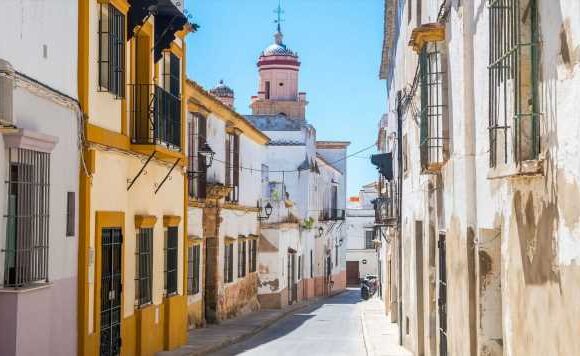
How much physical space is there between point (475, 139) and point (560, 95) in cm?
413

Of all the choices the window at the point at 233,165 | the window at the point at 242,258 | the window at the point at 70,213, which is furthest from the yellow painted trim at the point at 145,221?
the window at the point at 242,258

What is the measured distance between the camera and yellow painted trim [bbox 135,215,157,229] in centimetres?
1490

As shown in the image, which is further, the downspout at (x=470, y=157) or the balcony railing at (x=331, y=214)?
the balcony railing at (x=331, y=214)

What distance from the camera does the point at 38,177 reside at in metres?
10.5

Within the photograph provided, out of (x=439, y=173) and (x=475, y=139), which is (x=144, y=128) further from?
(x=475, y=139)

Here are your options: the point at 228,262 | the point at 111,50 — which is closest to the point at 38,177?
the point at 111,50

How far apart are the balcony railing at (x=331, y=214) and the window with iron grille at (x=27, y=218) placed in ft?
122

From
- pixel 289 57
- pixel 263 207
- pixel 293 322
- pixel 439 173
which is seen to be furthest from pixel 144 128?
pixel 289 57

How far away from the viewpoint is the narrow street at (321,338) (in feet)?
60.6

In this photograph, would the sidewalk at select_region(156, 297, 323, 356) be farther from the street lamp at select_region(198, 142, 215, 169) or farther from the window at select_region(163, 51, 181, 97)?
the window at select_region(163, 51, 181, 97)

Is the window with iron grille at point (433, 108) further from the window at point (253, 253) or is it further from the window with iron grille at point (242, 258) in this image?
the window at point (253, 253)

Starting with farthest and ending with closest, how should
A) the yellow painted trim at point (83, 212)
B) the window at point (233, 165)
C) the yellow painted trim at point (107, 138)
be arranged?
the window at point (233, 165), the yellow painted trim at point (107, 138), the yellow painted trim at point (83, 212)

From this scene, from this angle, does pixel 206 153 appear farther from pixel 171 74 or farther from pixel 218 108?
pixel 171 74

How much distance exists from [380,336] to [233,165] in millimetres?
8458
